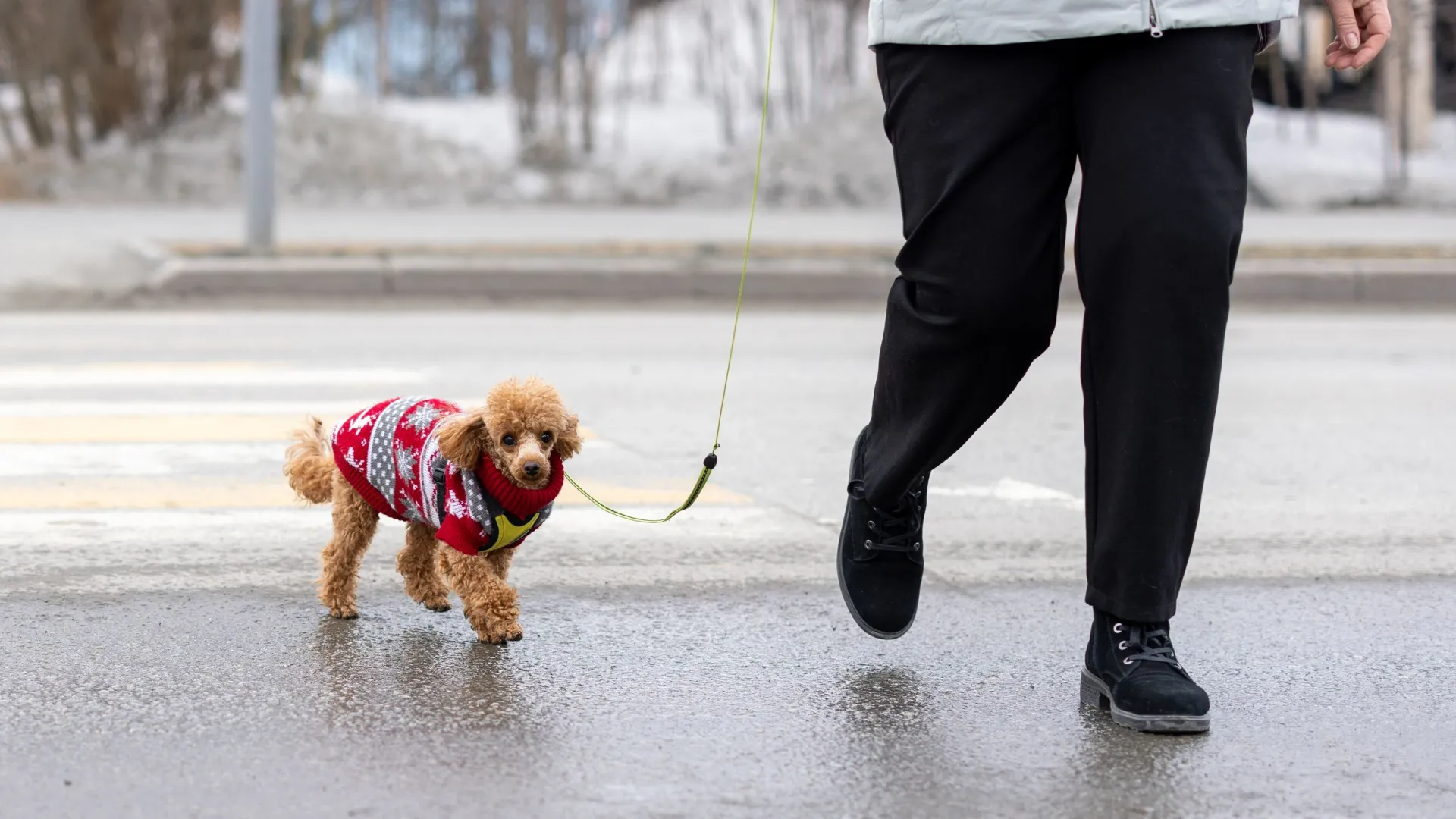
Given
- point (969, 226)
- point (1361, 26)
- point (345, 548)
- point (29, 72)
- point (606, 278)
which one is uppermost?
point (1361, 26)

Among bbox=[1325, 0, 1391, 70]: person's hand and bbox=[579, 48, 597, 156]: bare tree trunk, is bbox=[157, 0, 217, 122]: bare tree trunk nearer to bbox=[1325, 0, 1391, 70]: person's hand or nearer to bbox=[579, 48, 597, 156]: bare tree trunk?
bbox=[579, 48, 597, 156]: bare tree trunk

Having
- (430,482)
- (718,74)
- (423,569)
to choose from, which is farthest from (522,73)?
(430,482)

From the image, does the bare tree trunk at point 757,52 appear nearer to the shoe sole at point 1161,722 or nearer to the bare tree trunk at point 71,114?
the bare tree trunk at point 71,114

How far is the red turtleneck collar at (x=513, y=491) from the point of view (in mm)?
3393

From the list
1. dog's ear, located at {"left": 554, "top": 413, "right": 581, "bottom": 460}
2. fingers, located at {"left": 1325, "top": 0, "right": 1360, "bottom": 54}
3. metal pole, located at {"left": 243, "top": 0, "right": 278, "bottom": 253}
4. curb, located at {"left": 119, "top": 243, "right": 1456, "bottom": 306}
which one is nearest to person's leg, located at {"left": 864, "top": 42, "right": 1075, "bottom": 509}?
fingers, located at {"left": 1325, "top": 0, "right": 1360, "bottom": 54}

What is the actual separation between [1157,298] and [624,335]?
243 inches

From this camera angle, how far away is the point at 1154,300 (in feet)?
9.71

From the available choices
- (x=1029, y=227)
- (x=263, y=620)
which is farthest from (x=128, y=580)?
(x=1029, y=227)

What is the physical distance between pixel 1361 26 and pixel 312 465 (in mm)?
2179

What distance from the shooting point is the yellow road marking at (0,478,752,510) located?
4.87 metres

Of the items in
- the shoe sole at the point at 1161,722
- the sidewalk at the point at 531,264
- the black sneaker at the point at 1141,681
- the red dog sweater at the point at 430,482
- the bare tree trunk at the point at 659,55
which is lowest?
the sidewalk at the point at 531,264

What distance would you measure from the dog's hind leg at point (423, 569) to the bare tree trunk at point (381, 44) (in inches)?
748

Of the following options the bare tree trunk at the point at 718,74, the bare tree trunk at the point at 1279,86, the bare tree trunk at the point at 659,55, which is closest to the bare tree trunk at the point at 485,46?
the bare tree trunk at the point at 659,55

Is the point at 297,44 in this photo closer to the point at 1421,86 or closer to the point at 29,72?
the point at 29,72
